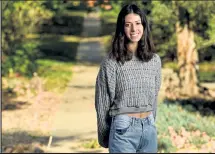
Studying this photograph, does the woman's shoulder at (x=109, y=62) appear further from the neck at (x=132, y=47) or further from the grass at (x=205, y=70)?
the grass at (x=205, y=70)

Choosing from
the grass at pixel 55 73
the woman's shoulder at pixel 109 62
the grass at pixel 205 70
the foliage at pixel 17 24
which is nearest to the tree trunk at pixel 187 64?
the grass at pixel 55 73

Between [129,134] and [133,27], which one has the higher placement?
[133,27]

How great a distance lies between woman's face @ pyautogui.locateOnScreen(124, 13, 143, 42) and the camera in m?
4.12

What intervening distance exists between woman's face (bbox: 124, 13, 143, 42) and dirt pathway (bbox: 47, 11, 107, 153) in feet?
16.3

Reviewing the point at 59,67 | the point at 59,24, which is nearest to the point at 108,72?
the point at 59,67

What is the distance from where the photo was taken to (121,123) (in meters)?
4.11

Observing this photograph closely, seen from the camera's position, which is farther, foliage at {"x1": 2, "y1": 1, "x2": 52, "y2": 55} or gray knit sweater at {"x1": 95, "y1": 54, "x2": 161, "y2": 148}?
foliage at {"x1": 2, "y1": 1, "x2": 52, "y2": 55}

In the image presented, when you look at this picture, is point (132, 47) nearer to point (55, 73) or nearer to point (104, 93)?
point (104, 93)

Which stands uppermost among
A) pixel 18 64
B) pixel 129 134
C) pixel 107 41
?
pixel 129 134

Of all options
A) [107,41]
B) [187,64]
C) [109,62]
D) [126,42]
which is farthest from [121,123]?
[107,41]

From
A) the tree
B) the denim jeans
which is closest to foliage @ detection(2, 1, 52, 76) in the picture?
the tree

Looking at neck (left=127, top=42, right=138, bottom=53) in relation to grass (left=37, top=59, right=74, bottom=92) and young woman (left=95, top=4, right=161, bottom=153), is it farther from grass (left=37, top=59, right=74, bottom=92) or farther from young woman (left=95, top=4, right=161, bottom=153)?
grass (left=37, top=59, right=74, bottom=92)

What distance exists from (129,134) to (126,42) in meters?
0.57

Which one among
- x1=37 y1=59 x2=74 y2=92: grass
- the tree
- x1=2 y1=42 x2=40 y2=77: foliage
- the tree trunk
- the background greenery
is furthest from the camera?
x1=2 y1=42 x2=40 y2=77: foliage
